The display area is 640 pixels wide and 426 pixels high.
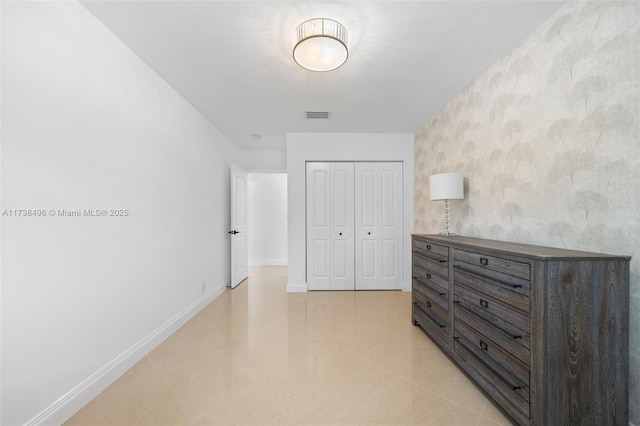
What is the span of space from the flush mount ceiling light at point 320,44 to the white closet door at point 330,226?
7.56 feet

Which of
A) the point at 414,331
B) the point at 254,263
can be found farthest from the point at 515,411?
the point at 254,263

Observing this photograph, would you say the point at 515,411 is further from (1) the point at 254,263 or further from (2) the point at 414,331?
(1) the point at 254,263

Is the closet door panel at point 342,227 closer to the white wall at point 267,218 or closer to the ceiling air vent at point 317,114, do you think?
the ceiling air vent at point 317,114

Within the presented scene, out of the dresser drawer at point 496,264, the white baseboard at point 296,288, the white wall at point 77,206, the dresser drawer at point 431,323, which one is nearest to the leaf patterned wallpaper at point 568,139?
the dresser drawer at point 496,264

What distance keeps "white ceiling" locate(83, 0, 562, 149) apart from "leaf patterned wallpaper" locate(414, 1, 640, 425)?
253mm

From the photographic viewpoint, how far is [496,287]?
1.65 meters

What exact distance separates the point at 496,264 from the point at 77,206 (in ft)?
8.54

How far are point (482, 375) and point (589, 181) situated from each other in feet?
4.41

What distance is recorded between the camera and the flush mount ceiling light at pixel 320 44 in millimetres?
1743

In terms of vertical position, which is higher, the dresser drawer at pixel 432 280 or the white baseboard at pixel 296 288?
the dresser drawer at pixel 432 280

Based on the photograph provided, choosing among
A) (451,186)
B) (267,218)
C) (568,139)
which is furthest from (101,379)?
(267,218)

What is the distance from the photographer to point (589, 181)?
1.52 metres

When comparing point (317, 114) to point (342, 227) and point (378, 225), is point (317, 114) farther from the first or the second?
point (378, 225)

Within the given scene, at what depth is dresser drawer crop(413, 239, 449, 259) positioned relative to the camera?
2.26 meters
